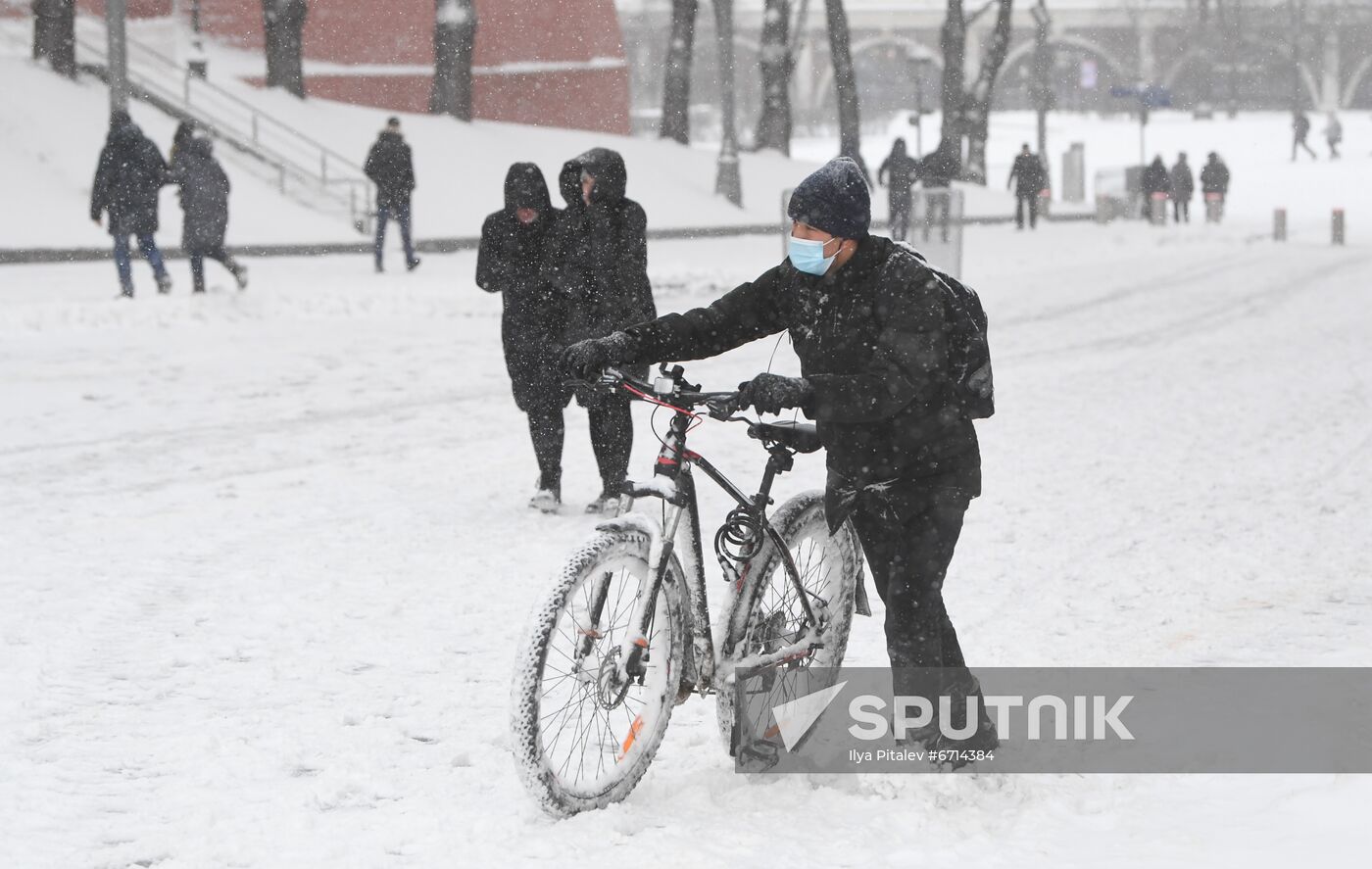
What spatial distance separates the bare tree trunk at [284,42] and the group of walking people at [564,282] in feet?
76.7

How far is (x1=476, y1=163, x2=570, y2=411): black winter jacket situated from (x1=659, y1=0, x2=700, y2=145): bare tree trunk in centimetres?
2648

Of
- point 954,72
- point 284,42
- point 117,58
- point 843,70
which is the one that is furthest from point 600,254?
point 954,72

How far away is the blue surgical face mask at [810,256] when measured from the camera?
4.12 metres

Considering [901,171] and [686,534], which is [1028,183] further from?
[686,534]

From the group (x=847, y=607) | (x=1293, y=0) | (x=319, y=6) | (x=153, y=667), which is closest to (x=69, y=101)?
(x=319, y=6)

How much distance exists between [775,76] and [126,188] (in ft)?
73.0

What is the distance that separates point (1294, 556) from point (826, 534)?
11.0ft

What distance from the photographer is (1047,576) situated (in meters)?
7.04

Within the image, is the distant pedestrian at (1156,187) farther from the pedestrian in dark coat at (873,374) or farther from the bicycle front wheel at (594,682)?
the bicycle front wheel at (594,682)

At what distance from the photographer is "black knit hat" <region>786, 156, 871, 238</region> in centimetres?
410


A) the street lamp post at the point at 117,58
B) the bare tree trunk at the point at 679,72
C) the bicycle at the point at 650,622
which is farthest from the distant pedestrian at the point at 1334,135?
the bicycle at the point at 650,622

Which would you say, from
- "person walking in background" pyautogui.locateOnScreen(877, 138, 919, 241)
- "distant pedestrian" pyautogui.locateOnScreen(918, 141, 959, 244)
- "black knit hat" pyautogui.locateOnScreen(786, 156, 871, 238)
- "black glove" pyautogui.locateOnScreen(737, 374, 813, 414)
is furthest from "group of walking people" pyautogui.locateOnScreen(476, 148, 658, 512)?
"person walking in background" pyautogui.locateOnScreen(877, 138, 919, 241)

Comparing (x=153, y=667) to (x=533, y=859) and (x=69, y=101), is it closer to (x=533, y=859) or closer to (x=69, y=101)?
(x=533, y=859)

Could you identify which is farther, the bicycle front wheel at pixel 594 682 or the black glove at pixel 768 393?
the bicycle front wheel at pixel 594 682
